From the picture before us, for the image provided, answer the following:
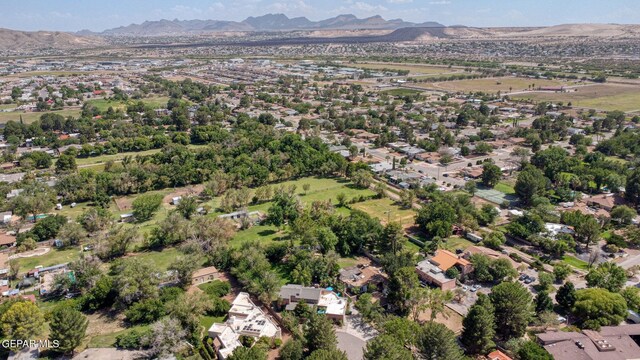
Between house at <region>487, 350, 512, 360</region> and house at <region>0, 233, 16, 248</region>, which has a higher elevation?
house at <region>487, 350, 512, 360</region>

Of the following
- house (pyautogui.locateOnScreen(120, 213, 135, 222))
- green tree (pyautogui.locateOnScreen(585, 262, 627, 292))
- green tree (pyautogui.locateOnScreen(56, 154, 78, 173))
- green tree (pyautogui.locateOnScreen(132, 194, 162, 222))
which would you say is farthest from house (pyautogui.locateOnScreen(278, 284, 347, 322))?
green tree (pyautogui.locateOnScreen(56, 154, 78, 173))

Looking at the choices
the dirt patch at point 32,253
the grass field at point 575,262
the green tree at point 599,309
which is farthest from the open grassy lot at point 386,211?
the dirt patch at point 32,253

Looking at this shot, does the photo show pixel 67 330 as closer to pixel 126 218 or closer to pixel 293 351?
pixel 293 351

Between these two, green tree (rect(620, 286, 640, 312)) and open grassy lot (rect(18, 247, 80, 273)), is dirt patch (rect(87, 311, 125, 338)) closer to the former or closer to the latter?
open grassy lot (rect(18, 247, 80, 273))

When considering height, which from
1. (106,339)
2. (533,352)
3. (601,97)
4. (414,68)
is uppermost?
(414,68)

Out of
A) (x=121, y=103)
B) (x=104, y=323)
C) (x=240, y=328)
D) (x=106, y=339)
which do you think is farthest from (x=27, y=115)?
(x=240, y=328)

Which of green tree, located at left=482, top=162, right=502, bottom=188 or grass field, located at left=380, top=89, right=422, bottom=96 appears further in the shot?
grass field, located at left=380, top=89, right=422, bottom=96

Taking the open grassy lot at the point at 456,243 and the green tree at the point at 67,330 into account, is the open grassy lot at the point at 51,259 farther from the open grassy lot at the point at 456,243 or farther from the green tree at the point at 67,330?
the open grassy lot at the point at 456,243
